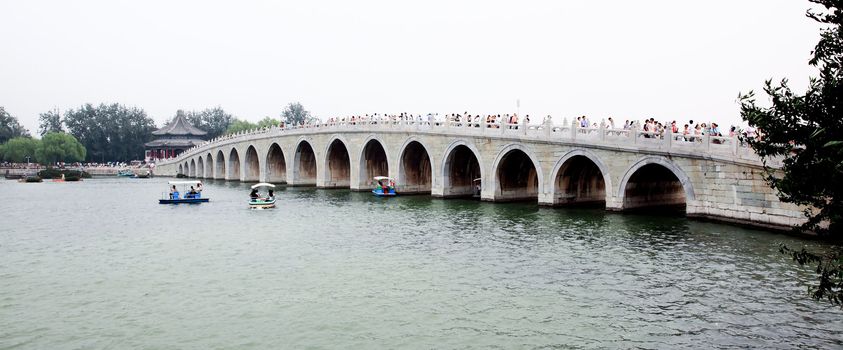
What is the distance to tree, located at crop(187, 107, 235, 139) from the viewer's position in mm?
111406

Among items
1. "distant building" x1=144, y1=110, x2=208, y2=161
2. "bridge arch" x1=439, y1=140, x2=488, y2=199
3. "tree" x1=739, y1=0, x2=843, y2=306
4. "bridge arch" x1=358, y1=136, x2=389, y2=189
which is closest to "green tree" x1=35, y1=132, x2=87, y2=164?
"distant building" x1=144, y1=110, x2=208, y2=161

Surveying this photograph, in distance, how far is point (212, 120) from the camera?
113938mm

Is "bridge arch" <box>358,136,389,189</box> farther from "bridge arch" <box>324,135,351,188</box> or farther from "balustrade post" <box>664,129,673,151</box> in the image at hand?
"balustrade post" <box>664,129,673,151</box>

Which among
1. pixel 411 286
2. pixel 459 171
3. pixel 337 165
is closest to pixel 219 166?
pixel 337 165

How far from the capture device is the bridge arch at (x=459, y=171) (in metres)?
34.8

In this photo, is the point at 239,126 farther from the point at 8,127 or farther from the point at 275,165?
the point at 275,165

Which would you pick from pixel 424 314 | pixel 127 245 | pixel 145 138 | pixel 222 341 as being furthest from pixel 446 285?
pixel 145 138

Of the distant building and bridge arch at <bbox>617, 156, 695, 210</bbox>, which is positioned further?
the distant building

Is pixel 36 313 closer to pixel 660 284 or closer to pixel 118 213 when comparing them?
pixel 660 284

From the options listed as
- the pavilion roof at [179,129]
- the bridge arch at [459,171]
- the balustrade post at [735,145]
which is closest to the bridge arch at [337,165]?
the bridge arch at [459,171]

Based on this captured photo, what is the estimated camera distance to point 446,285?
14516 mm

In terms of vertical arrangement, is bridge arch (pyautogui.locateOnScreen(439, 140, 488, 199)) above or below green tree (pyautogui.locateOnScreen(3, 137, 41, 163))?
below

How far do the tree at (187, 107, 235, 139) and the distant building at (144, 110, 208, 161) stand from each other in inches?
423

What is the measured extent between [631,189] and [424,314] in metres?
17.1
